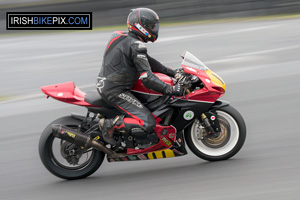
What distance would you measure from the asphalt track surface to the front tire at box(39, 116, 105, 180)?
0.35ft

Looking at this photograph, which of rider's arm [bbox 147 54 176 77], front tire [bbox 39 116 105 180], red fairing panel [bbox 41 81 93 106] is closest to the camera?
red fairing panel [bbox 41 81 93 106]

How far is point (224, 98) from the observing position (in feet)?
31.4

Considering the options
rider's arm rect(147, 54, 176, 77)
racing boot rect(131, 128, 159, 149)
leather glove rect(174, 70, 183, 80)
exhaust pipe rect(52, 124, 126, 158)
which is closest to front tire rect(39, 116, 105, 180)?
→ exhaust pipe rect(52, 124, 126, 158)

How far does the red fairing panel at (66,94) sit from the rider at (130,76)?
9.8 inches

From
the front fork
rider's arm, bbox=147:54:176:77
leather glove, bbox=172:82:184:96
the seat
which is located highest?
rider's arm, bbox=147:54:176:77

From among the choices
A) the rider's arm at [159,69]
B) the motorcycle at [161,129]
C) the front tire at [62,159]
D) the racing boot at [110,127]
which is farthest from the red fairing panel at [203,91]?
the front tire at [62,159]

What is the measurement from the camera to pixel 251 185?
5.61 meters

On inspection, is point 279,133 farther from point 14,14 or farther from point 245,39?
point 14,14

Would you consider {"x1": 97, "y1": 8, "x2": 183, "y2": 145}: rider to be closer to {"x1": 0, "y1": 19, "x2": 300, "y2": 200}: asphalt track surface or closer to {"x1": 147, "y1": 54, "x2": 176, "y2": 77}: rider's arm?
{"x1": 147, "y1": 54, "x2": 176, "y2": 77}: rider's arm

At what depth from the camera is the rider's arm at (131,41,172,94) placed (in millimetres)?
5895

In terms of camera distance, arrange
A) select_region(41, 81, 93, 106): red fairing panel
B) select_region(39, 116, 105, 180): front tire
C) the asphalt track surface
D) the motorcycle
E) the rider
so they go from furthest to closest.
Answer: select_region(39, 116, 105, 180): front tire → the motorcycle → select_region(41, 81, 93, 106): red fairing panel → the rider → the asphalt track surface

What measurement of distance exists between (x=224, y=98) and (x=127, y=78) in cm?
Answer: 380

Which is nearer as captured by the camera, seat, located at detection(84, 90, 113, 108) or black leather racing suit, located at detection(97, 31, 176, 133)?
black leather racing suit, located at detection(97, 31, 176, 133)

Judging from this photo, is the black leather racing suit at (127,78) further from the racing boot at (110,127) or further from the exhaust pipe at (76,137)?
the exhaust pipe at (76,137)
